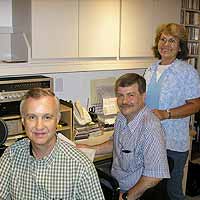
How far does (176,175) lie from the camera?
217cm

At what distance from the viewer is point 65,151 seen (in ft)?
4.52

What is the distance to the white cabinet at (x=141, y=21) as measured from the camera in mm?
2709

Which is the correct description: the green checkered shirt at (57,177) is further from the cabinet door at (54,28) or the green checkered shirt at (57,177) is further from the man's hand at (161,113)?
the cabinet door at (54,28)

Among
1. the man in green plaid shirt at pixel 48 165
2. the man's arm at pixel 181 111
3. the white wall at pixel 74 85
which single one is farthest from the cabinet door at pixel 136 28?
the man in green plaid shirt at pixel 48 165

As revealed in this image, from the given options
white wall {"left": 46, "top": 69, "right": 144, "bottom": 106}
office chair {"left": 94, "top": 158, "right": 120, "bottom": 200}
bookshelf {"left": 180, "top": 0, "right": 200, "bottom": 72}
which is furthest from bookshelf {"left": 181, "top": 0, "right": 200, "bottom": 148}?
office chair {"left": 94, "top": 158, "right": 120, "bottom": 200}

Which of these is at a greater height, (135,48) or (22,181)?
(135,48)

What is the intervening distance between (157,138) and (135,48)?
130 centimetres

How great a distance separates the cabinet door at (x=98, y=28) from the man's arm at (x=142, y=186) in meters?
1.19

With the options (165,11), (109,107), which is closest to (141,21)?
(165,11)

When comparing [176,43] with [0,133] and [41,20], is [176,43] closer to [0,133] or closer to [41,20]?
[41,20]

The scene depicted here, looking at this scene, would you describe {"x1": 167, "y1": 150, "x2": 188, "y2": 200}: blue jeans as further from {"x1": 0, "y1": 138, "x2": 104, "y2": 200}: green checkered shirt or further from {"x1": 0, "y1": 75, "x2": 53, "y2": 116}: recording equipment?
{"x1": 0, "y1": 75, "x2": 53, "y2": 116}: recording equipment

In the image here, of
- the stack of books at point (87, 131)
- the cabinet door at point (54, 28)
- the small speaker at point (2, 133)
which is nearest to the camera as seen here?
the small speaker at point (2, 133)

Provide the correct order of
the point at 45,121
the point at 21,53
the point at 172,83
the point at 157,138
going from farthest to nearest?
the point at 21,53 → the point at 172,83 → the point at 157,138 → the point at 45,121

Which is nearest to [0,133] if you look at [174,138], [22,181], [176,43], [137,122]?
[22,181]
